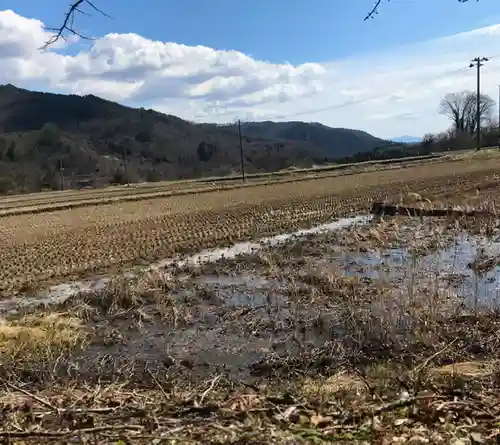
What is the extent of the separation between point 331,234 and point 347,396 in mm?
13227

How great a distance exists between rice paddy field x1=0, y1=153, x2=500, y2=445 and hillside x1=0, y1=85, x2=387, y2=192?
136 feet

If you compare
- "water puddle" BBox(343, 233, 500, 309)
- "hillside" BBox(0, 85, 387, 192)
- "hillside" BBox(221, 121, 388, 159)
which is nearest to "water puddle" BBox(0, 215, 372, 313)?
"water puddle" BBox(343, 233, 500, 309)

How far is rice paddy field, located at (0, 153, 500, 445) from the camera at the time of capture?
132 inches

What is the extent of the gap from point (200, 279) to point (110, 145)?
3651 inches

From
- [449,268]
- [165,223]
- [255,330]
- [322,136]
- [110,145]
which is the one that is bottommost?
[255,330]

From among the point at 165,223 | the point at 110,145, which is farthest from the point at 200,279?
the point at 110,145

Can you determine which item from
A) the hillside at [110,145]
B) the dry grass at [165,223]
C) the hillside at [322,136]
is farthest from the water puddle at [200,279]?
the hillside at [322,136]

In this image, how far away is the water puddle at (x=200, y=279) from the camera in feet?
35.6

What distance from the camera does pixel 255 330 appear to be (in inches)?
326

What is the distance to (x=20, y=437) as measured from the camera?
3188mm

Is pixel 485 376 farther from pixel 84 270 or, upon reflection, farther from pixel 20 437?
pixel 84 270

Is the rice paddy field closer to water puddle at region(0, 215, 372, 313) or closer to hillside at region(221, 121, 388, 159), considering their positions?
water puddle at region(0, 215, 372, 313)

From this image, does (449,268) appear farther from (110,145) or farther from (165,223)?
(110,145)

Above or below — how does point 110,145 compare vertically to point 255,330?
above
